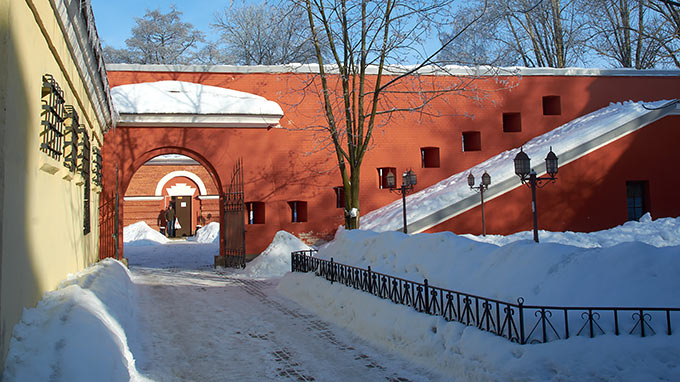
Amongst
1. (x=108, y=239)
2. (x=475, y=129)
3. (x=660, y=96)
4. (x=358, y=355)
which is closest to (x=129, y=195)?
(x=108, y=239)

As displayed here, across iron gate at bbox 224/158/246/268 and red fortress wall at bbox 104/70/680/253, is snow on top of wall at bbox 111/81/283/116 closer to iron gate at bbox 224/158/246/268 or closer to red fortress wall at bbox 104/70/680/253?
red fortress wall at bbox 104/70/680/253

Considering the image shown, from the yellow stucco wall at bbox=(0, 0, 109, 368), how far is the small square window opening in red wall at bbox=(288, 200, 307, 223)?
10773 millimetres

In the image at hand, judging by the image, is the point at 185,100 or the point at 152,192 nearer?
the point at 185,100

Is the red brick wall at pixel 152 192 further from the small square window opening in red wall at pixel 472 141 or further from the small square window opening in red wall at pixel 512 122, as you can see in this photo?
the small square window opening in red wall at pixel 512 122

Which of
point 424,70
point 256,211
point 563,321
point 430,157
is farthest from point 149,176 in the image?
point 563,321

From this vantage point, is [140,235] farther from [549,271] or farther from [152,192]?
[549,271]

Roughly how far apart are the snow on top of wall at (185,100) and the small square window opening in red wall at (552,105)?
9.39 m

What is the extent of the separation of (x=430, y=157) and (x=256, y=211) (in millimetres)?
5941

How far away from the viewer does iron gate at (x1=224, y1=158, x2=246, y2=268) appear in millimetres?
15477

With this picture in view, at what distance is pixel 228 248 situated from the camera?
52.1 feet

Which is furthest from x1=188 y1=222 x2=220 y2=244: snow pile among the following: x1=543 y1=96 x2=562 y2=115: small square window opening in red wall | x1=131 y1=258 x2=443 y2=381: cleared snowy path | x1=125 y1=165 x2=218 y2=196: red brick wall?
x1=131 y1=258 x2=443 y2=381: cleared snowy path

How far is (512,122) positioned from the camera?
1941 centimetres

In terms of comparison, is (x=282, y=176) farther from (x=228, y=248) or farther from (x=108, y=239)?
(x=108, y=239)

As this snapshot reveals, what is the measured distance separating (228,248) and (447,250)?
948 cm
